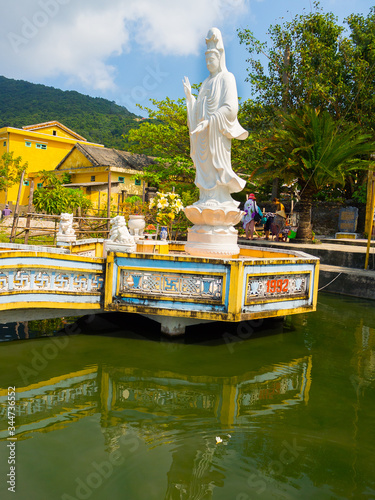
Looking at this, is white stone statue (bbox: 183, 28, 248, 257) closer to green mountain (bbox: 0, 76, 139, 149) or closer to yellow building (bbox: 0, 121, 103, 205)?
yellow building (bbox: 0, 121, 103, 205)

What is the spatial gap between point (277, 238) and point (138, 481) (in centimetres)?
1235

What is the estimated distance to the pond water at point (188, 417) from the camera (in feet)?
8.73

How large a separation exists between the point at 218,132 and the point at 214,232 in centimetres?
174

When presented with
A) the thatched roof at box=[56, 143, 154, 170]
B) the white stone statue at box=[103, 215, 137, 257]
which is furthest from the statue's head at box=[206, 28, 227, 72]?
the thatched roof at box=[56, 143, 154, 170]

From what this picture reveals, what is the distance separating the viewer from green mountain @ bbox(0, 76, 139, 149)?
1443 inches

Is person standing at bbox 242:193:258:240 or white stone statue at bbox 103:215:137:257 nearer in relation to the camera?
white stone statue at bbox 103:215:137:257

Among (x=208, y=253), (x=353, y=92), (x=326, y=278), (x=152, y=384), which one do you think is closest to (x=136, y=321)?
(x=208, y=253)

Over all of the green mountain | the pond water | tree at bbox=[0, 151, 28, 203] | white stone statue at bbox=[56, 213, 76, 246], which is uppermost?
the green mountain

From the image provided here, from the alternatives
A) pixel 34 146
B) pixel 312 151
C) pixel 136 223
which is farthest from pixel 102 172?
pixel 136 223

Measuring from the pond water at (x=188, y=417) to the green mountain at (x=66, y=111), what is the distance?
3111 centimetres

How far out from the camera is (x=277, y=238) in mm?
14344

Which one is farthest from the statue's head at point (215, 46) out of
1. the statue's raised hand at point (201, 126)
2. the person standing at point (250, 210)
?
the person standing at point (250, 210)

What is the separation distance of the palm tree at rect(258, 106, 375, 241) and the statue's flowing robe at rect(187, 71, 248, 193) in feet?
18.7

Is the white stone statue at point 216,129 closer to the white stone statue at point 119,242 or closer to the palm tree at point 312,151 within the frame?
the white stone statue at point 119,242
